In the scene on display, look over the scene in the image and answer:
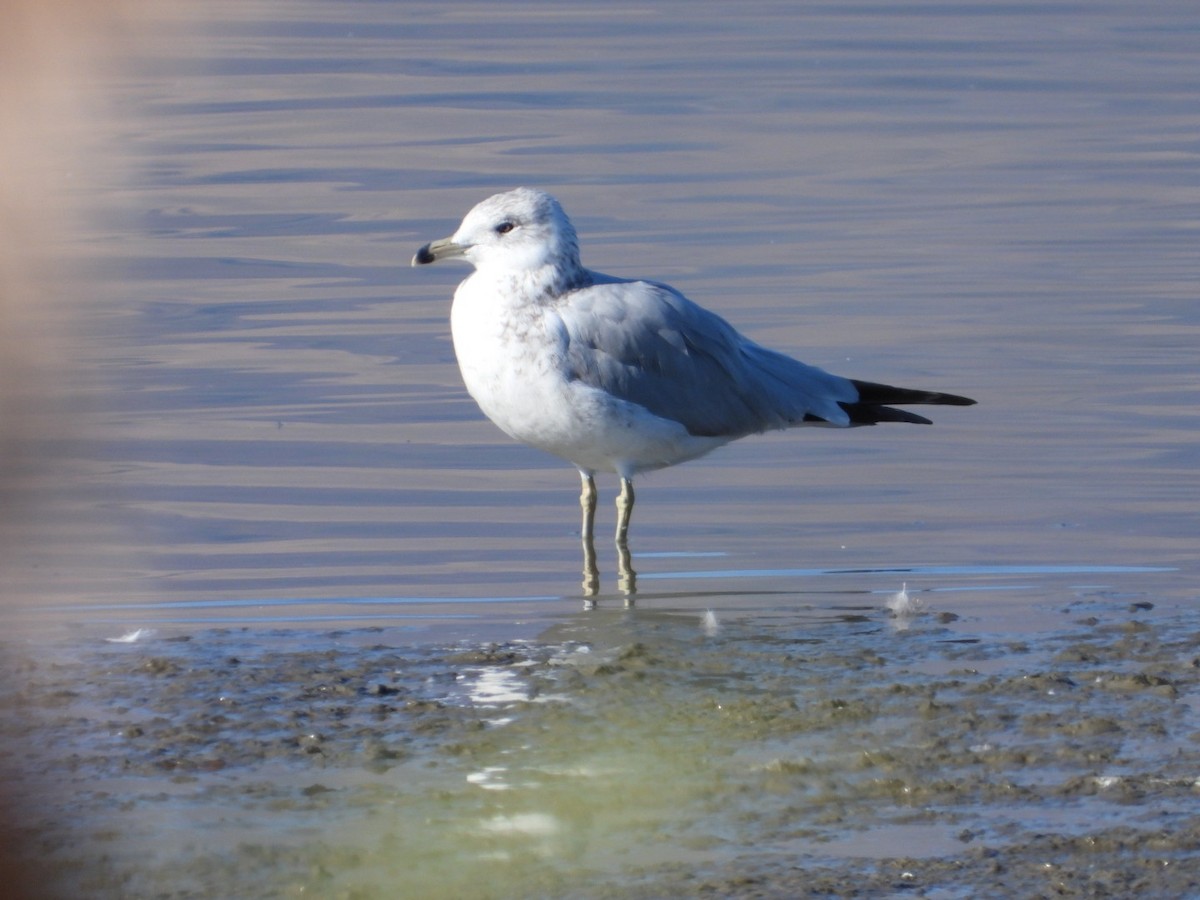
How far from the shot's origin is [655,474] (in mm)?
7695

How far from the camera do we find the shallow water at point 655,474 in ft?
11.6

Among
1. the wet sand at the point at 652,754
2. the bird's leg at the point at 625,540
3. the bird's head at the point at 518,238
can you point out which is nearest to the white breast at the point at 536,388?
the bird's head at the point at 518,238

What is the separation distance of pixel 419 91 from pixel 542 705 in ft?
40.2

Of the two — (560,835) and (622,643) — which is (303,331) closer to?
(622,643)

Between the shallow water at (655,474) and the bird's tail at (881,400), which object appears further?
the bird's tail at (881,400)

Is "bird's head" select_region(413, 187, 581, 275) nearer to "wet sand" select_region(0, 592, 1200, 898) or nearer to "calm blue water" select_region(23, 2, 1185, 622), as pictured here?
"calm blue water" select_region(23, 2, 1185, 622)

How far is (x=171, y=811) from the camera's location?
12.1 ft

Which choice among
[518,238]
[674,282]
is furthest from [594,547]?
[674,282]

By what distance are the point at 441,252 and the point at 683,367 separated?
3.02 feet

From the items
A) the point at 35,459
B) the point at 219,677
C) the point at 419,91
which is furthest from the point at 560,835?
the point at 419,91

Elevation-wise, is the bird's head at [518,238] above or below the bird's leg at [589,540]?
above

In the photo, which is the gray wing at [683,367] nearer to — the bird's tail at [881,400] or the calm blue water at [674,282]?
the bird's tail at [881,400]

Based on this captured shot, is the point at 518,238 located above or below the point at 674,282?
above

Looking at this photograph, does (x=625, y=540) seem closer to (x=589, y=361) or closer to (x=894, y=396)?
(x=589, y=361)
